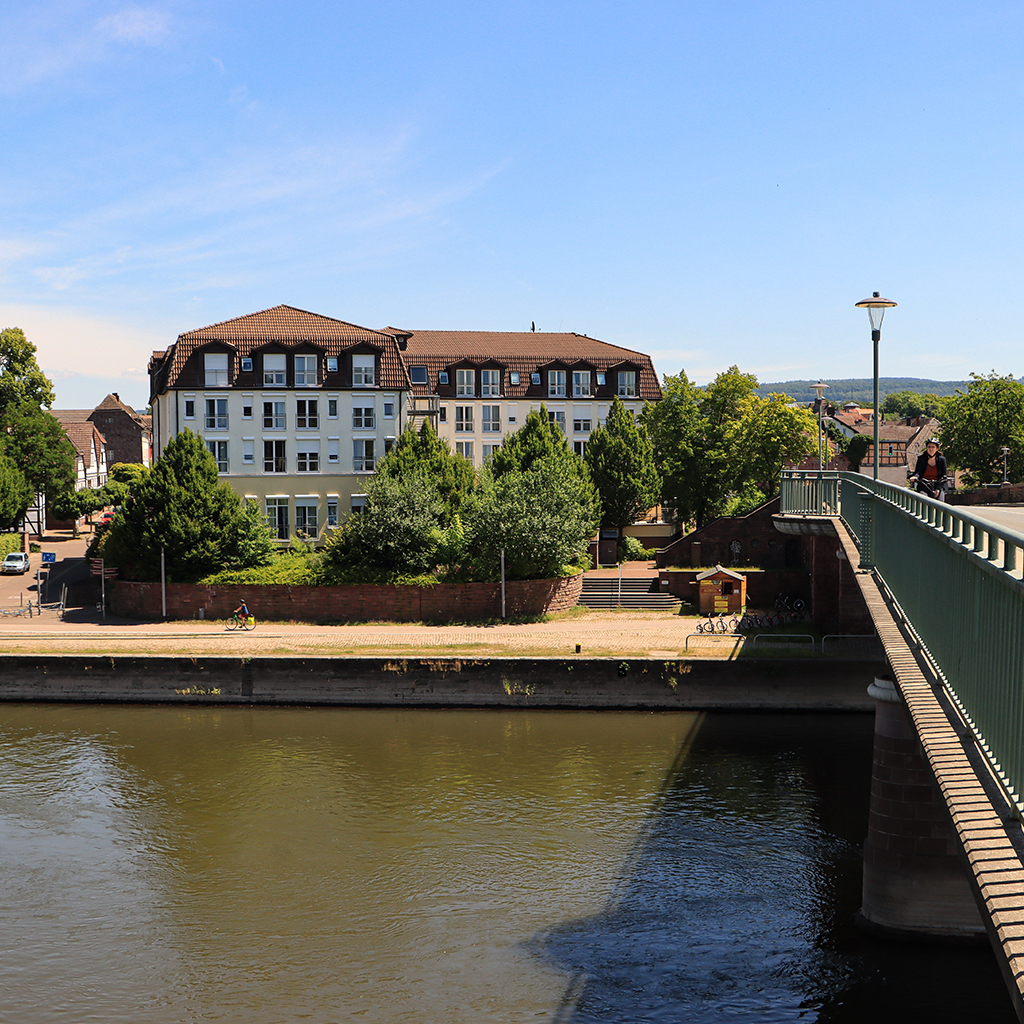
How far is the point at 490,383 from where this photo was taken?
6900cm

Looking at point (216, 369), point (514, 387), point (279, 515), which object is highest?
point (514, 387)

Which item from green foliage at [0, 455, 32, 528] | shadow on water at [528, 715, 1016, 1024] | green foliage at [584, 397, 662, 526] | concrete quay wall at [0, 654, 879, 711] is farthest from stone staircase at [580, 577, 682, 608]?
green foliage at [0, 455, 32, 528]

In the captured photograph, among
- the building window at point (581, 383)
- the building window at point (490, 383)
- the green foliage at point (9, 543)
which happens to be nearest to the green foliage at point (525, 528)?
the building window at point (581, 383)

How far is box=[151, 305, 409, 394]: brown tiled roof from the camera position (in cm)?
5312

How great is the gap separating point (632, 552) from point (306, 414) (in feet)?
58.7

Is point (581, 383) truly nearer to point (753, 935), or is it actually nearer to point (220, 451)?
point (220, 451)

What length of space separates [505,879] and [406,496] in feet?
80.9

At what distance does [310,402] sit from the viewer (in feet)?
177

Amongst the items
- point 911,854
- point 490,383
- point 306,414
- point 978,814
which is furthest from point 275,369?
point 978,814

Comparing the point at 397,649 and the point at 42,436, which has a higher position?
the point at 42,436

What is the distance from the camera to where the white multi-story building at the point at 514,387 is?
68250 mm

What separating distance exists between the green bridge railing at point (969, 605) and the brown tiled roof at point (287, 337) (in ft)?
137

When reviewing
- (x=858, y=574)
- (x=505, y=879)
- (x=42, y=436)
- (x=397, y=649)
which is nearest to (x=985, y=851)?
(x=858, y=574)

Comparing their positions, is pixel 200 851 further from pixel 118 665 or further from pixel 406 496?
pixel 406 496
